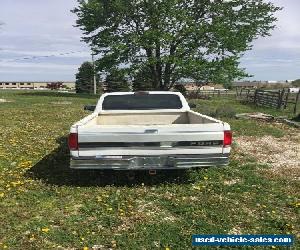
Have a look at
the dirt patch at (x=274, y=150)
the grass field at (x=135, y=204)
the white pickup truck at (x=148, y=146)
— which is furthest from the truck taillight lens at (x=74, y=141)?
the dirt patch at (x=274, y=150)

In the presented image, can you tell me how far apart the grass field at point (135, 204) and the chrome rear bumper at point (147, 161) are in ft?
1.69

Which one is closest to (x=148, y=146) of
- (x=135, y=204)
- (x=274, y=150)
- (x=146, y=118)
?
(x=135, y=204)

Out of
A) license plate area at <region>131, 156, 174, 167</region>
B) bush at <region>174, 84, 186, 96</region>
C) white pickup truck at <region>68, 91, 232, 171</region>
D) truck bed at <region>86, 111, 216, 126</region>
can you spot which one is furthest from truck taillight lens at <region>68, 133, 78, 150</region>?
bush at <region>174, 84, 186, 96</region>

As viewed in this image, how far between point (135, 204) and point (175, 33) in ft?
96.4

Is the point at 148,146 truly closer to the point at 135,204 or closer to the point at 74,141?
the point at 135,204

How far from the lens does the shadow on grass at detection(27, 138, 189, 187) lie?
25.5ft

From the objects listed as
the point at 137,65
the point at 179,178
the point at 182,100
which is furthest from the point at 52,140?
the point at 137,65

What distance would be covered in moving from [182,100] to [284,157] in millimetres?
3100

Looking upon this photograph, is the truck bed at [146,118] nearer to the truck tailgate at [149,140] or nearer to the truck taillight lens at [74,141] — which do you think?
the truck tailgate at [149,140]

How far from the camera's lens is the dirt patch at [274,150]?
977 centimetres

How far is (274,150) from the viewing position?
1152cm

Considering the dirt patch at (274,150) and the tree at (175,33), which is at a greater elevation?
the tree at (175,33)

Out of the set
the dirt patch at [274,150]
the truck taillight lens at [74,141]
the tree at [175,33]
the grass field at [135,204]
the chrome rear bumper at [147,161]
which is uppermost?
the tree at [175,33]

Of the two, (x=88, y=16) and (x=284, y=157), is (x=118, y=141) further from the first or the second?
(x=88, y=16)
